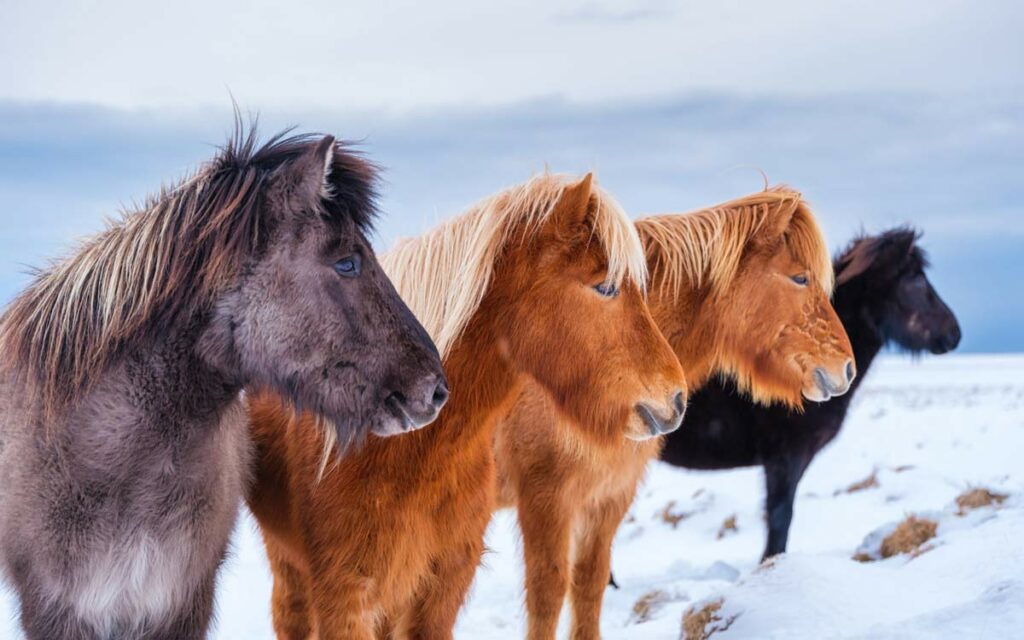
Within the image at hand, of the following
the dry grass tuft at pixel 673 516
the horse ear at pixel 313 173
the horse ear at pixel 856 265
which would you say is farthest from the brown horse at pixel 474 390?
the dry grass tuft at pixel 673 516

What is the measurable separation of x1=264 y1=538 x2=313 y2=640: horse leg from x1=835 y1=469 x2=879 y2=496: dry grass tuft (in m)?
7.88

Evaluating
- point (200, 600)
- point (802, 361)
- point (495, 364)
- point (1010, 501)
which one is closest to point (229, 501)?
point (200, 600)

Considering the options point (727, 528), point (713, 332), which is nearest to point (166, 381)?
point (713, 332)

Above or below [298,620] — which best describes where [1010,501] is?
below

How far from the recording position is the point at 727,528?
10078mm

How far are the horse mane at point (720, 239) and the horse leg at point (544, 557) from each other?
4.49ft

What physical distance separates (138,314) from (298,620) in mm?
2247

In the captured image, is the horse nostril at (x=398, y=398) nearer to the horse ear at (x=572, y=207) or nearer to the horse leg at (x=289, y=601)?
the horse ear at (x=572, y=207)

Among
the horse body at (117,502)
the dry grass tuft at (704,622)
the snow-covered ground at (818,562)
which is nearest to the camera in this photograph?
the horse body at (117,502)

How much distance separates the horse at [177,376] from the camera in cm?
312

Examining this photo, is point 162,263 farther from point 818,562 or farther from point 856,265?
point 856,265

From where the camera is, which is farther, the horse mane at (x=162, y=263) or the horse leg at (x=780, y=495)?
the horse leg at (x=780, y=495)

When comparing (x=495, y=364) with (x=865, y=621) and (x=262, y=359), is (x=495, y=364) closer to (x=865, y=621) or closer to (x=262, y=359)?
(x=262, y=359)

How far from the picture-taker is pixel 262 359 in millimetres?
3123
